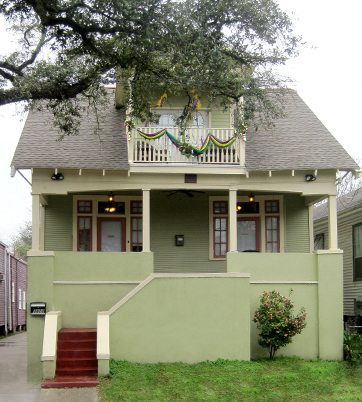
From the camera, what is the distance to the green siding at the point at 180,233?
16.1 metres

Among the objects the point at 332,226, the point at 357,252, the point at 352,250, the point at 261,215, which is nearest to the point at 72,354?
the point at 261,215

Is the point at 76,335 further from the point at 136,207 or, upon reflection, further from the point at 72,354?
the point at 136,207

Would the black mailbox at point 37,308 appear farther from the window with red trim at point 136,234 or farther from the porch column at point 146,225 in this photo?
the window with red trim at point 136,234

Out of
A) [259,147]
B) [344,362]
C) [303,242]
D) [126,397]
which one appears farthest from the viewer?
[303,242]

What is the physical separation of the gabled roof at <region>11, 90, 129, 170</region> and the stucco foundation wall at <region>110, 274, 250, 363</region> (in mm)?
3332

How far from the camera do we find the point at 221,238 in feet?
53.4

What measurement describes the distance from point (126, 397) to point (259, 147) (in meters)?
7.64

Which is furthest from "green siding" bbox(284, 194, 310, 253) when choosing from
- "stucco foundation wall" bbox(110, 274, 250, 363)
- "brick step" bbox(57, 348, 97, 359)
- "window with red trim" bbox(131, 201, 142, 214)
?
"brick step" bbox(57, 348, 97, 359)

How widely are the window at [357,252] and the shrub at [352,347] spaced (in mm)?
4896

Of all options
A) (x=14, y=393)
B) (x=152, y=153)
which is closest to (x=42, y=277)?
(x=14, y=393)

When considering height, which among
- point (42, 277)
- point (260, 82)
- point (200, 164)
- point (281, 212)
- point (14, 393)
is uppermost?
point (260, 82)

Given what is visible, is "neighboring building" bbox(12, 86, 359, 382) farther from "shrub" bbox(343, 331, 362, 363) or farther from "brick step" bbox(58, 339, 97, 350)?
"brick step" bbox(58, 339, 97, 350)

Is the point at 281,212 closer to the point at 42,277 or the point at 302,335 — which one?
the point at 302,335

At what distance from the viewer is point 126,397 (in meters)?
10.2
